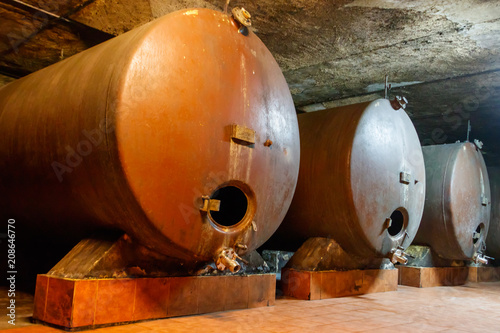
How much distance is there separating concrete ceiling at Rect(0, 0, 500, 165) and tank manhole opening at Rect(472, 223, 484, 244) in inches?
77.9

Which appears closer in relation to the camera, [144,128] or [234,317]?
[144,128]

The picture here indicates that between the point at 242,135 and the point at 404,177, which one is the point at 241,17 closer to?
the point at 242,135

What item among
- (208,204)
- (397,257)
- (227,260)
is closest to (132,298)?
(227,260)

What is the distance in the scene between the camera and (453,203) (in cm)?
661

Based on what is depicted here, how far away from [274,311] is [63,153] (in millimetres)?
2139

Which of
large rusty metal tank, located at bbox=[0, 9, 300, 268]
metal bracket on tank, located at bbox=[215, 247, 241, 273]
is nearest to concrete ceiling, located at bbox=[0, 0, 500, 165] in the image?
large rusty metal tank, located at bbox=[0, 9, 300, 268]

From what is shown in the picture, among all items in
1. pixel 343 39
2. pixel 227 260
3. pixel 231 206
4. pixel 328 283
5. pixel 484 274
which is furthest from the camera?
pixel 484 274

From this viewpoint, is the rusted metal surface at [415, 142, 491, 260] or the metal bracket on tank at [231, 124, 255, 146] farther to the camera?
the rusted metal surface at [415, 142, 491, 260]

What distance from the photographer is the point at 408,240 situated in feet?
18.6

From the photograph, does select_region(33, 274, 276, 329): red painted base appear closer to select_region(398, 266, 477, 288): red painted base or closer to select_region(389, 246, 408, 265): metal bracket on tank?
select_region(389, 246, 408, 265): metal bracket on tank

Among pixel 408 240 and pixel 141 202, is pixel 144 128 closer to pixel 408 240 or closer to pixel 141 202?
pixel 141 202

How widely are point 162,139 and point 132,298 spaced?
1.12m

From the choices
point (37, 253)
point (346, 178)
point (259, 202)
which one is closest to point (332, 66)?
point (346, 178)

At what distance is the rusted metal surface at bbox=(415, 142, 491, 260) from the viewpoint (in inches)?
261
